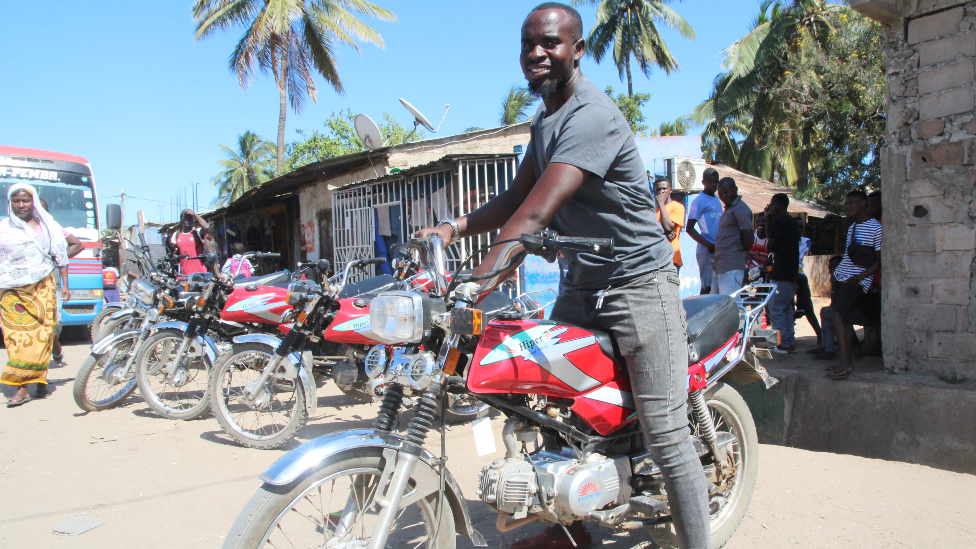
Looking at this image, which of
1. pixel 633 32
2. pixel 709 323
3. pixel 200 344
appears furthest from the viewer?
pixel 633 32

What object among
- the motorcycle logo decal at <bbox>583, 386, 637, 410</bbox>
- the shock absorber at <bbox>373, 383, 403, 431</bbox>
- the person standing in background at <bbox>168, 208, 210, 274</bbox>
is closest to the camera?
the shock absorber at <bbox>373, 383, 403, 431</bbox>

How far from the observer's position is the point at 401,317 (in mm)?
1728

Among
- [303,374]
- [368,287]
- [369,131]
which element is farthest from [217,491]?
[369,131]

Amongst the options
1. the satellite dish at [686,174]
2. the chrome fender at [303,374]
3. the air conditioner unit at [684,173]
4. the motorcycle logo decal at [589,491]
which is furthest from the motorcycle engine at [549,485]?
the satellite dish at [686,174]

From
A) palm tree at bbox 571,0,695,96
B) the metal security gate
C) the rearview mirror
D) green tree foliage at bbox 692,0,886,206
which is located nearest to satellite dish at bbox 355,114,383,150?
the metal security gate

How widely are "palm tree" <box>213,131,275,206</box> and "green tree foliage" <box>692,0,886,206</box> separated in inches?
1101

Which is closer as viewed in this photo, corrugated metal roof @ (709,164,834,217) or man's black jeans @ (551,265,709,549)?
man's black jeans @ (551,265,709,549)

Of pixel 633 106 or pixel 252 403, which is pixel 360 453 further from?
pixel 633 106

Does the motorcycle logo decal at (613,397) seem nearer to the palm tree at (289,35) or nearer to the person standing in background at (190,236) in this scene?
the person standing in background at (190,236)

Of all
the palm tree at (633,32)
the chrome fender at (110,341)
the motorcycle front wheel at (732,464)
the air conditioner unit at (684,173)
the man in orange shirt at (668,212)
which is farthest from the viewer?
the palm tree at (633,32)

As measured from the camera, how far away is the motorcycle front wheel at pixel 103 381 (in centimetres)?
491

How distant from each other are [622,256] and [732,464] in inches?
50.9

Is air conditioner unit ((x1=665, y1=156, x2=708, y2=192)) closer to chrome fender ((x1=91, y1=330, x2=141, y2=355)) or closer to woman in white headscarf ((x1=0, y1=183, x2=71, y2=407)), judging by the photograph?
chrome fender ((x1=91, y1=330, x2=141, y2=355))

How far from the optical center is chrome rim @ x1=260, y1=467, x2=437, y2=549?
68.8 inches
